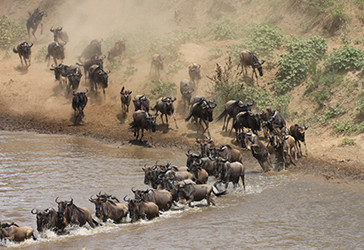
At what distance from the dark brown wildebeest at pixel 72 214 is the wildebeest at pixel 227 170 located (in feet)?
15.4

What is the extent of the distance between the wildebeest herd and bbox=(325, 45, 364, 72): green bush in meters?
3.55

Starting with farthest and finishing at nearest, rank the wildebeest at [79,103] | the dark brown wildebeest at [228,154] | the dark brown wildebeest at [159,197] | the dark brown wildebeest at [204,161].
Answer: the wildebeest at [79,103] < the dark brown wildebeest at [228,154] < the dark brown wildebeest at [204,161] < the dark brown wildebeest at [159,197]

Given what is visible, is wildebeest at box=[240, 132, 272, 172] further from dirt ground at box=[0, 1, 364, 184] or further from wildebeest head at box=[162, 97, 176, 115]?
wildebeest head at box=[162, 97, 176, 115]

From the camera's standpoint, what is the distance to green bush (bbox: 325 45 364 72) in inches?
905

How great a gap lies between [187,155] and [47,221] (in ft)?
17.1

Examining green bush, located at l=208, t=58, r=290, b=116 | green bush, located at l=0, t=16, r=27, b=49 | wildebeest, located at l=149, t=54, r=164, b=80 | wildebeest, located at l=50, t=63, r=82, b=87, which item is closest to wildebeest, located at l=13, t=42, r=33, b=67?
wildebeest, located at l=50, t=63, r=82, b=87

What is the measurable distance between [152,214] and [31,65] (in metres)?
23.5

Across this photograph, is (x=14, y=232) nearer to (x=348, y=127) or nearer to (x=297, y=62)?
(x=348, y=127)

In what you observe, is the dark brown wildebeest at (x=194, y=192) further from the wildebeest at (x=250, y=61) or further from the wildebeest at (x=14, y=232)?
the wildebeest at (x=250, y=61)

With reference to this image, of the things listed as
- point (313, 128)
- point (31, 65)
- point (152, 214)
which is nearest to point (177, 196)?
point (152, 214)

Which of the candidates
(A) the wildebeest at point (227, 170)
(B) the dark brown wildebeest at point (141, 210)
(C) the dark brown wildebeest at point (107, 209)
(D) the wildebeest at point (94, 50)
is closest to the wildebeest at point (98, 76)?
(D) the wildebeest at point (94, 50)

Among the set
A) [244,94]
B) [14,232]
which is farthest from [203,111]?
[14,232]

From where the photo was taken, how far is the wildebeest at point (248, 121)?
1972 cm

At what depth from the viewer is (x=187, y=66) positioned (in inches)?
1118
